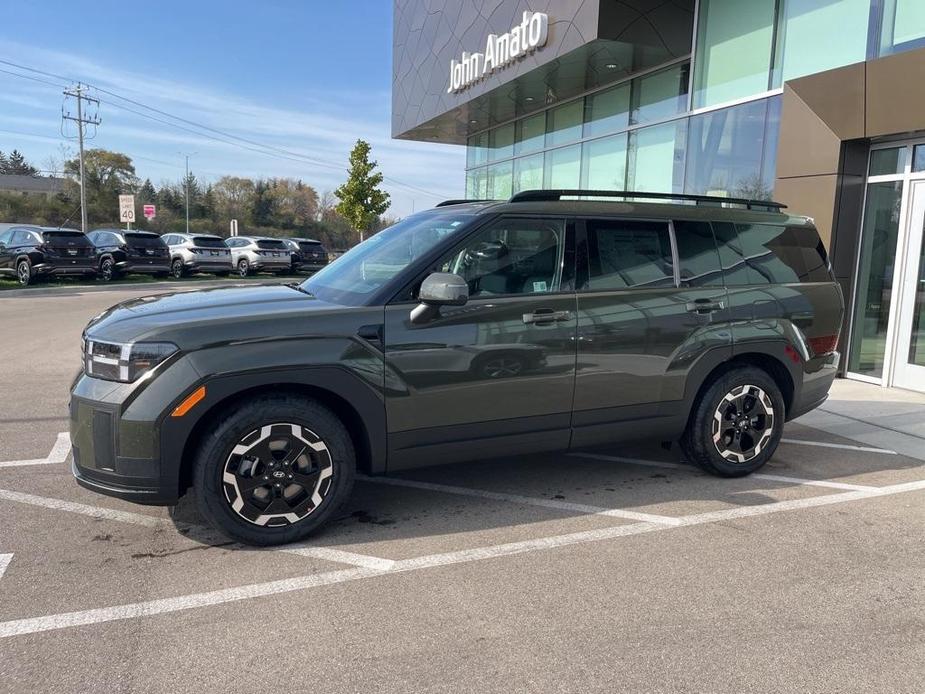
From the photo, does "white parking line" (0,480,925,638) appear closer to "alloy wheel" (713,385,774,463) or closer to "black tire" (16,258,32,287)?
"alloy wheel" (713,385,774,463)

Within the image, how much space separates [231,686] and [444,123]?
Result: 1971 centimetres

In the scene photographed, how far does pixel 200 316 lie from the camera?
374cm

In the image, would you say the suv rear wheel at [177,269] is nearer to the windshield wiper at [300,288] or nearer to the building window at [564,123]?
the building window at [564,123]

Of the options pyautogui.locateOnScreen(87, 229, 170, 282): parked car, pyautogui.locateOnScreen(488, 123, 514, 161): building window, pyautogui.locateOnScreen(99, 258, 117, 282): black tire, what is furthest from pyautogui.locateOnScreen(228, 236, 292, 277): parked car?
pyautogui.locateOnScreen(488, 123, 514, 161): building window

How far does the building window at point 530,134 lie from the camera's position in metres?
17.9

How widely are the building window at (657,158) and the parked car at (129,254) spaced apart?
1735 cm

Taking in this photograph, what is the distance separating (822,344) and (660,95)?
9.06m

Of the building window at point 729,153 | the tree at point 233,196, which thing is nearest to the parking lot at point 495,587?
the building window at point 729,153

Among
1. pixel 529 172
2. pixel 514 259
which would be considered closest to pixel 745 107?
pixel 514 259

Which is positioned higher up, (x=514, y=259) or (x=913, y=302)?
(x=514, y=259)

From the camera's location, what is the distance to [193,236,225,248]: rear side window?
26891 mm

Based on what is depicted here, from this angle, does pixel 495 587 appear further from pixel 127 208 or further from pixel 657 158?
pixel 127 208

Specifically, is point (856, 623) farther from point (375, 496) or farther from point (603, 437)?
point (375, 496)

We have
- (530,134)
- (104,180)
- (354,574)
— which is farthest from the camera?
(104,180)
